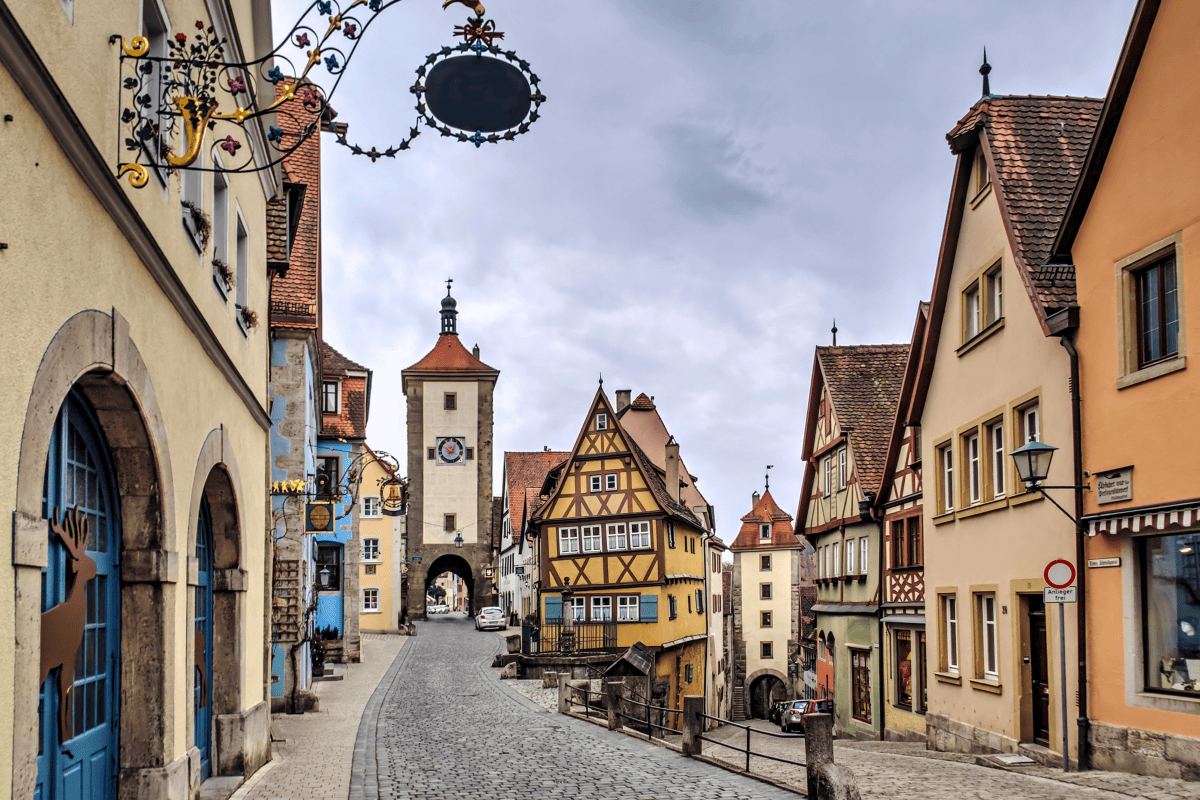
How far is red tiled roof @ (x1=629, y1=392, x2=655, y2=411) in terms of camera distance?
170 feet

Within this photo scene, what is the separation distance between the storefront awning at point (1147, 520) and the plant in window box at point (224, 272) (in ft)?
30.4

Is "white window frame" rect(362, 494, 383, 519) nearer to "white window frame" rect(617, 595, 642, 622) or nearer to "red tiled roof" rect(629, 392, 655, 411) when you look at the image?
"red tiled roof" rect(629, 392, 655, 411)

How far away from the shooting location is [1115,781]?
1111 cm

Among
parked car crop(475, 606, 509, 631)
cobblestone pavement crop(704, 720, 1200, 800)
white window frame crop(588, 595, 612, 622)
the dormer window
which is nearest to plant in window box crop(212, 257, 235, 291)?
cobblestone pavement crop(704, 720, 1200, 800)

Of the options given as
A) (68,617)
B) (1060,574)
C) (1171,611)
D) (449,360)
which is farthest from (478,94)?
(449,360)

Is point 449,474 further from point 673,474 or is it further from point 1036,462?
point 1036,462

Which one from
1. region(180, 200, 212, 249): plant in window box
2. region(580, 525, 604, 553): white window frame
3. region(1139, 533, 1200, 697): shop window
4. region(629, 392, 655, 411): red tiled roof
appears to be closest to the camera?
region(180, 200, 212, 249): plant in window box

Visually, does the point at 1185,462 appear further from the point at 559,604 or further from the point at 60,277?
the point at 559,604

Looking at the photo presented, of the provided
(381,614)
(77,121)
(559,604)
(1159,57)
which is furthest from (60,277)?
(381,614)

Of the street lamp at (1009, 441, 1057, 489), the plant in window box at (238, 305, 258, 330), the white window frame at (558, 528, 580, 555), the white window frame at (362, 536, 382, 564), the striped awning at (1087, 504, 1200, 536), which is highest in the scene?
the plant in window box at (238, 305, 258, 330)

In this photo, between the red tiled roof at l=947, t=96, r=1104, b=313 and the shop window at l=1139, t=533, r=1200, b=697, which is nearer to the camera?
the shop window at l=1139, t=533, r=1200, b=697

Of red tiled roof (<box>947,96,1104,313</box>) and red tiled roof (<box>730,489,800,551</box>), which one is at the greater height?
red tiled roof (<box>947,96,1104,313</box>)

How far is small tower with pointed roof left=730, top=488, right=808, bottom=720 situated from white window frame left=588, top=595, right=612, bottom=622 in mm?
23497

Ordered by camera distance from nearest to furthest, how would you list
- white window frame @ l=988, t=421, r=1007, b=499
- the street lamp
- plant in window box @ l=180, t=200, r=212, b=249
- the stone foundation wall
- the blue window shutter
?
plant in window box @ l=180, t=200, r=212, b=249 < the stone foundation wall < the street lamp < white window frame @ l=988, t=421, r=1007, b=499 < the blue window shutter
